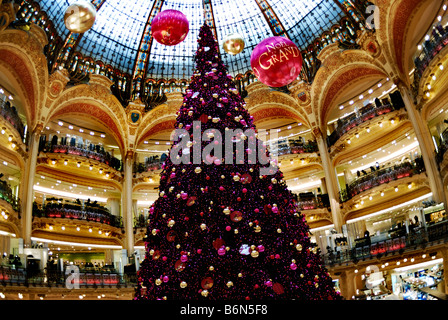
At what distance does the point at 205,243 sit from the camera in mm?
6035

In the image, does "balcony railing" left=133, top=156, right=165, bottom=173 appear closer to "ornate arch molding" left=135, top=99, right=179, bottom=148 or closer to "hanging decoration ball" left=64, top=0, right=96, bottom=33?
"ornate arch molding" left=135, top=99, right=179, bottom=148

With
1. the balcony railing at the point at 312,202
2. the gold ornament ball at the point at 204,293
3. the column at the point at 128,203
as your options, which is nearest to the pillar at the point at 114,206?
the column at the point at 128,203

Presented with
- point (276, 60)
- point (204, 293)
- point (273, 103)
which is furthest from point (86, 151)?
point (204, 293)

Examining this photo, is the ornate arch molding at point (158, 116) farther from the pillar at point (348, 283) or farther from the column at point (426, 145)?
the pillar at point (348, 283)

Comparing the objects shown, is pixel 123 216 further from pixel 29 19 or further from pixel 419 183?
pixel 419 183

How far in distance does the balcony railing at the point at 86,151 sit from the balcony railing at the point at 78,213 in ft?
9.89

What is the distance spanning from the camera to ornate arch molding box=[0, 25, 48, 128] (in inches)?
740

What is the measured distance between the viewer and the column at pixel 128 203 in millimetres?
24562

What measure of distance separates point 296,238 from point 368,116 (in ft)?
59.7

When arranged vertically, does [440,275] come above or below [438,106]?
below

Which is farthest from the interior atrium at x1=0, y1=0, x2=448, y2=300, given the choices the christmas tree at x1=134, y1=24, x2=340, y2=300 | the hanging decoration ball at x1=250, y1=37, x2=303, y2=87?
the christmas tree at x1=134, y1=24, x2=340, y2=300

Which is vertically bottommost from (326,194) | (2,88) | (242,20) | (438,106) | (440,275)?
(440,275)
